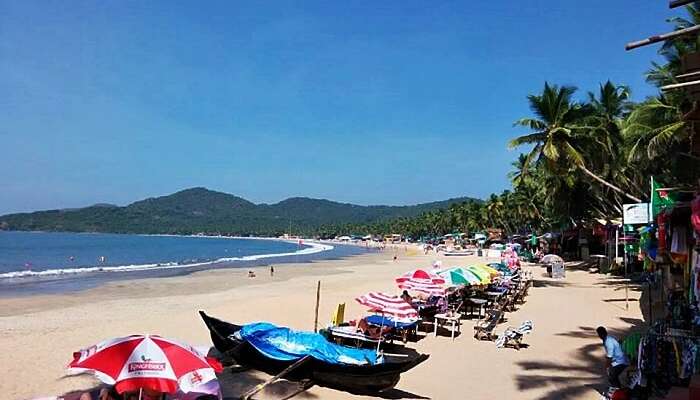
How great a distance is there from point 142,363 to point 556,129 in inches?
903

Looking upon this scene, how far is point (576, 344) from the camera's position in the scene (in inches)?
482

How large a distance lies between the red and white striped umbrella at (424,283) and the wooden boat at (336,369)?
16.8ft

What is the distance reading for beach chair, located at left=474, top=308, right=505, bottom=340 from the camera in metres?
13.2

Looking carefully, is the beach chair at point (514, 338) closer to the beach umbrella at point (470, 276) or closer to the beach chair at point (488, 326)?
the beach chair at point (488, 326)

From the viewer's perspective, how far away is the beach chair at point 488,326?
13.2m

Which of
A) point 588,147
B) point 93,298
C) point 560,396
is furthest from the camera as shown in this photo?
point 588,147

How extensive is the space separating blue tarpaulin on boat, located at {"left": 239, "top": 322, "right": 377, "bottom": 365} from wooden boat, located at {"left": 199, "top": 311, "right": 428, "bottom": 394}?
0.08 m

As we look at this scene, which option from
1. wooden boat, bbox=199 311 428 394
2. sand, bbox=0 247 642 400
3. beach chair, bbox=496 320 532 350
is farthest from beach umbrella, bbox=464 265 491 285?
wooden boat, bbox=199 311 428 394

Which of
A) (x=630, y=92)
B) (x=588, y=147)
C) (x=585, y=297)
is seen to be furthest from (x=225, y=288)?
(x=630, y=92)

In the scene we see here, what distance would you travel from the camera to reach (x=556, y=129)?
2483 centimetres

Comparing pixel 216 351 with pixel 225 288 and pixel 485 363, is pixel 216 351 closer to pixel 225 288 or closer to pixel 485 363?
pixel 485 363

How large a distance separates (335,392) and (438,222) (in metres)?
110

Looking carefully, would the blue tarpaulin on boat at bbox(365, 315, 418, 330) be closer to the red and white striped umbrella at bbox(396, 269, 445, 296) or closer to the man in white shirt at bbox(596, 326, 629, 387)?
the red and white striped umbrella at bbox(396, 269, 445, 296)

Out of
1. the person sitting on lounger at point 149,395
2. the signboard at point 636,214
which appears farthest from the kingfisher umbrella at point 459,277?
the person sitting on lounger at point 149,395
